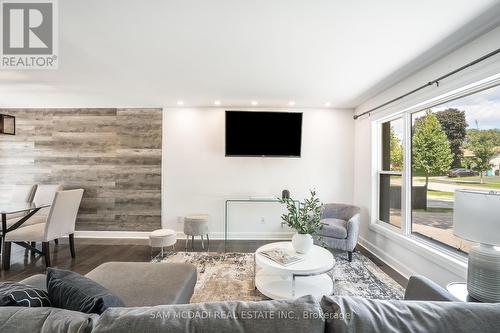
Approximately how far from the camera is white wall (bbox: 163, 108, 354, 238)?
14.5 feet

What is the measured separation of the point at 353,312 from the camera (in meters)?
0.80

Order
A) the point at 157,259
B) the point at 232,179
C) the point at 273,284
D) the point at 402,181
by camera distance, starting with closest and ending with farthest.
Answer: the point at 273,284
the point at 402,181
the point at 157,259
the point at 232,179

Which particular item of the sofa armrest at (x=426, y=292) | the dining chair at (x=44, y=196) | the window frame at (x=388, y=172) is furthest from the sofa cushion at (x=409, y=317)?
the dining chair at (x=44, y=196)

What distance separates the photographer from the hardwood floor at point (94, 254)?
9.77 ft

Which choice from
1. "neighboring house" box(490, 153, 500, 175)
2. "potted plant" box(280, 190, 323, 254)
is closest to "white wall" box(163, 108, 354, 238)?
"potted plant" box(280, 190, 323, 254)

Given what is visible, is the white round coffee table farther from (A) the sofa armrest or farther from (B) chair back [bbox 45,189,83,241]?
(B) chair back [bbox 45,189,83,241]

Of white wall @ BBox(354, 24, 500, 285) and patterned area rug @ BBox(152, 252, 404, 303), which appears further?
patterned area rug @ BBox(152, 252, 404, 303)

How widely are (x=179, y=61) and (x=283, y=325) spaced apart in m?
2.64

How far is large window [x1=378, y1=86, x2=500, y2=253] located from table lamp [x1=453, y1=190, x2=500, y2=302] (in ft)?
3.04

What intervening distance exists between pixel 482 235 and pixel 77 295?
7.35 feet

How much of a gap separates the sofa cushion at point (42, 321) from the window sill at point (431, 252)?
2.91 metres

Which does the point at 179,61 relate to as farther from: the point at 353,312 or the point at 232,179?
the point at 353,312

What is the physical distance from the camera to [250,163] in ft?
14.5

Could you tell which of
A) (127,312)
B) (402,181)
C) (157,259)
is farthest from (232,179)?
(127,312)
